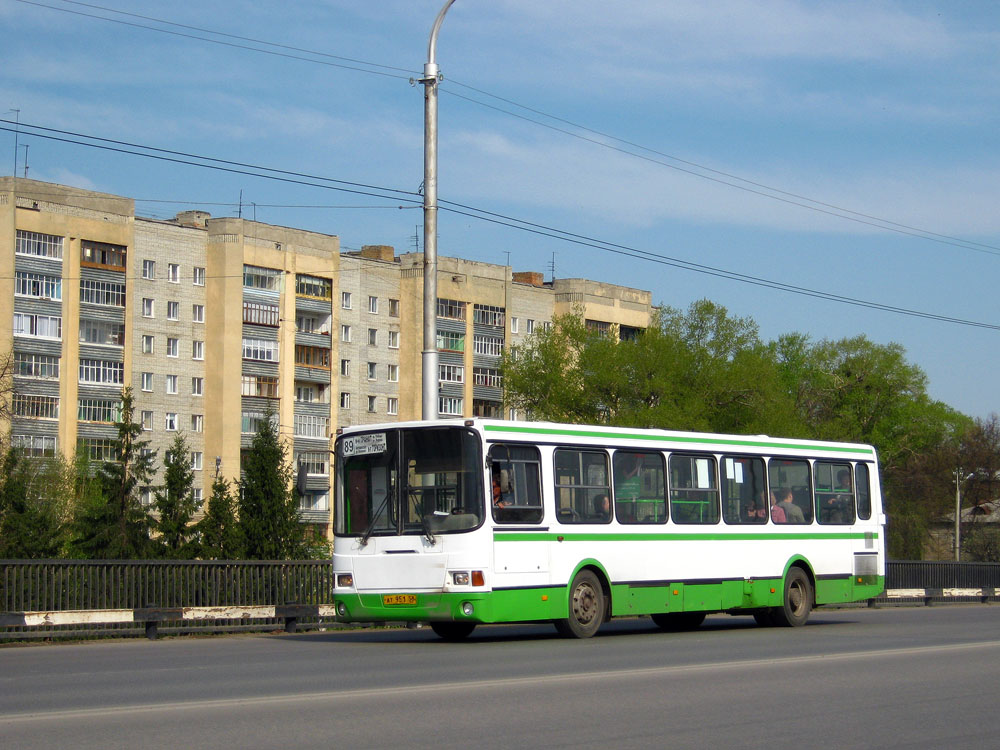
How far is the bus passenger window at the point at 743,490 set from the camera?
2142 centimetres

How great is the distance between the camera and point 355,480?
61.3ft

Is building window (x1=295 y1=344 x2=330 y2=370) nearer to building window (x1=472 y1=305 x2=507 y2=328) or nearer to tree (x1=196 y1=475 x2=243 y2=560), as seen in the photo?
building window (x1=472 y1=305 x2=507 y2=328)

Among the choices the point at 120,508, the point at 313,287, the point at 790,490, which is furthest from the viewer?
the point at 313,287

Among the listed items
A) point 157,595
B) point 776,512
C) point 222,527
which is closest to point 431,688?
point 157,595

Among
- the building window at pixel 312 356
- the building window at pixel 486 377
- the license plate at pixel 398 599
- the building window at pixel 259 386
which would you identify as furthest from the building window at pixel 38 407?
the license plate at pixel 398 599

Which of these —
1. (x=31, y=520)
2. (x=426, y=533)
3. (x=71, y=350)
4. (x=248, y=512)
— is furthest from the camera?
(x=71, y=350)

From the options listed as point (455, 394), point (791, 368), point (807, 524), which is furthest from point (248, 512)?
point (791, 368)

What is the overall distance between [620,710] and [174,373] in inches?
3060

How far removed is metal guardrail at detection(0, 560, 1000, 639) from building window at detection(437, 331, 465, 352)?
75.8 metres

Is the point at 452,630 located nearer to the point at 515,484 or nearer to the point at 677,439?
the point at 515,484

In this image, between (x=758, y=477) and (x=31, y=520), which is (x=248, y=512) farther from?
(x=758, y=477)

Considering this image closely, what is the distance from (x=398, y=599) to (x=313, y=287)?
75.1 m

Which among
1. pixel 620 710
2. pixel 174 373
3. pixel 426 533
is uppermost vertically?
pixel 174 373

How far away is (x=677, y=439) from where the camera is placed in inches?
812
